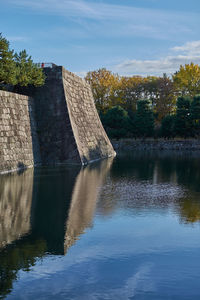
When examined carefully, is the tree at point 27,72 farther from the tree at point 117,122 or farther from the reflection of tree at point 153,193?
the tree at point 117,122

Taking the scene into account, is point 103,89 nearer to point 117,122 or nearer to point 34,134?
point 117,122

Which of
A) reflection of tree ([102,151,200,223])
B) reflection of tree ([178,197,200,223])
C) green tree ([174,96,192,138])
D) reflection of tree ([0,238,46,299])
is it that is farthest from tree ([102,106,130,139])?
reflection of tree ([0,238,46,299])

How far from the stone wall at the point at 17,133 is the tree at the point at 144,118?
3580cm

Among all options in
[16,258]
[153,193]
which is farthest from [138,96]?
[16,258]

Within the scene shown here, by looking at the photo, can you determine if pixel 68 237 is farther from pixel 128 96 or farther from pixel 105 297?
pixel 128 96

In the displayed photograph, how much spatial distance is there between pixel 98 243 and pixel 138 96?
242 feet

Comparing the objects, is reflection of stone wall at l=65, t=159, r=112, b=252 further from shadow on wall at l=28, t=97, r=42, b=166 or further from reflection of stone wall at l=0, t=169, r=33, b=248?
shadow on wall at l=28, t=97, r=42, b=166

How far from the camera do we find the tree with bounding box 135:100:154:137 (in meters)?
68.6

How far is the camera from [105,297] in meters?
7.01

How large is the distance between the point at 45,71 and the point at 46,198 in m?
22.9

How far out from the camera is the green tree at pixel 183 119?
6606 cm

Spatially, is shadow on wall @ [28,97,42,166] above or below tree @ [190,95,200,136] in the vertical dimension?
below

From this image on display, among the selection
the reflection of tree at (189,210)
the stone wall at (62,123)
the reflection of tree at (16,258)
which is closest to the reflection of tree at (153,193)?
the reflection of tree at (189,210)

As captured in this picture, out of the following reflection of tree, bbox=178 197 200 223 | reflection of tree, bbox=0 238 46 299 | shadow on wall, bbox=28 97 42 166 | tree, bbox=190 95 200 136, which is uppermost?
tree, bbox=190 95 200 136
